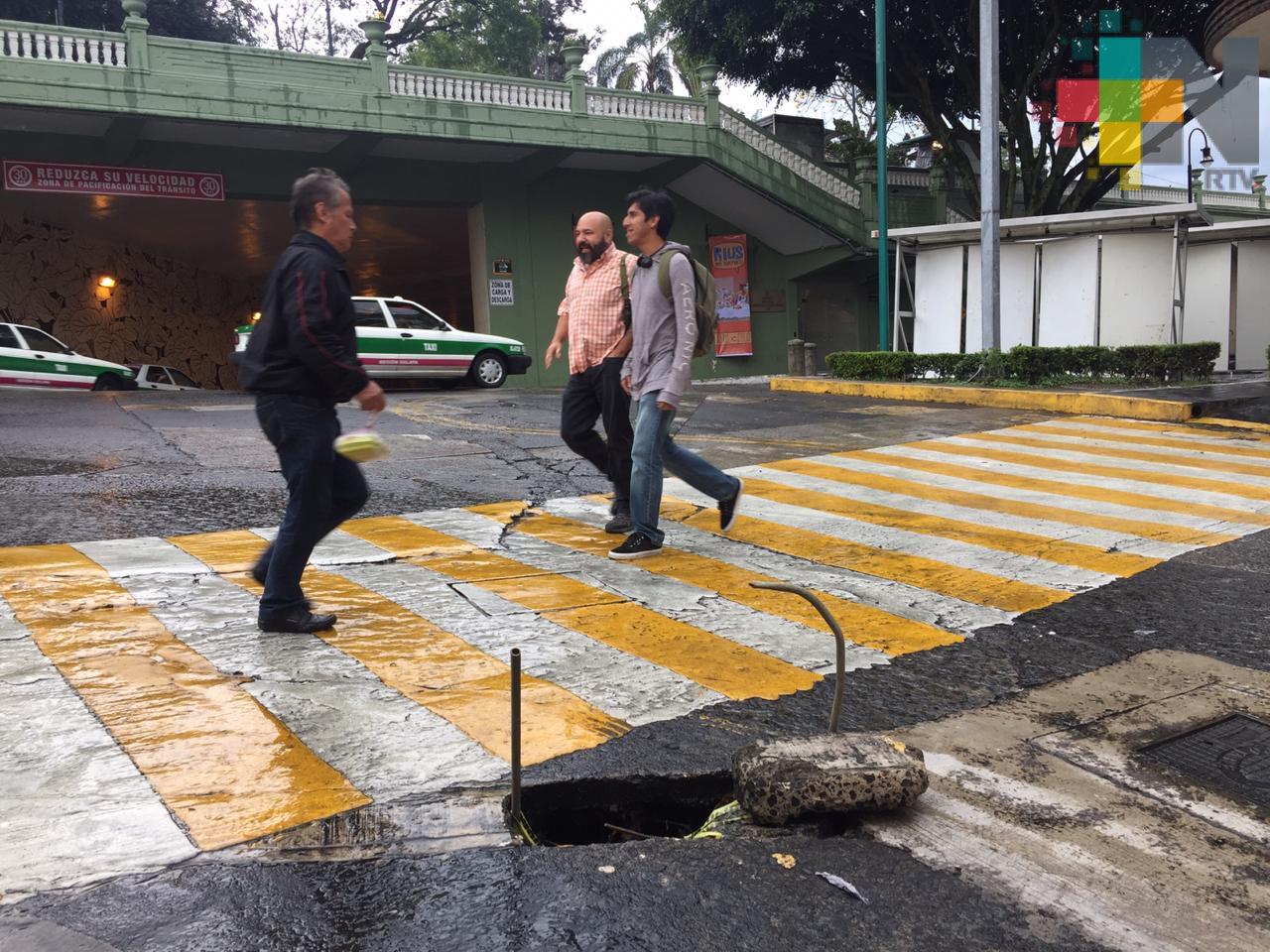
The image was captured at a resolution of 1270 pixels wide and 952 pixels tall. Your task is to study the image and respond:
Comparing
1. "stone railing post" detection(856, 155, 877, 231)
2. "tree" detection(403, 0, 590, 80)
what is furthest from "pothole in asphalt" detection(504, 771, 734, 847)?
"tree" detection(403, 0, 590, 80)

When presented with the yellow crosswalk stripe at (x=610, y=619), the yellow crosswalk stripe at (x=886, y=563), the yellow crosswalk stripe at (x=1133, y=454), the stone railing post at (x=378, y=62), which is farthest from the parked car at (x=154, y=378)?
the yellow crosswalk stripe at (x=886, y=563)

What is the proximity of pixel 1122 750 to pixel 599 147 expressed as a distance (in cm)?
2050

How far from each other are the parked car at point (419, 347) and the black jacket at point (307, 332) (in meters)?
13.1

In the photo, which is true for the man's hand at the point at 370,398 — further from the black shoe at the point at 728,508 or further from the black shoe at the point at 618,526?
the black shoe at the point at 728,508

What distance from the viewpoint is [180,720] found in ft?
10.5

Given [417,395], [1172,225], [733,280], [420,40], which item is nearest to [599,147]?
[733,280]

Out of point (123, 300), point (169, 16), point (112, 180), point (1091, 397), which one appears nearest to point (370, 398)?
point (1091, 397)

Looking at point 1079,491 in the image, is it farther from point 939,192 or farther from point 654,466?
point 939,192

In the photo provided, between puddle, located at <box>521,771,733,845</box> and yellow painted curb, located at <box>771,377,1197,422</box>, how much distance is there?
1000cm

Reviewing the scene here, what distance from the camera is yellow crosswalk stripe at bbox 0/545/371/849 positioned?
267cm

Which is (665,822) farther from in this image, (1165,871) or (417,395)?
(417,395)

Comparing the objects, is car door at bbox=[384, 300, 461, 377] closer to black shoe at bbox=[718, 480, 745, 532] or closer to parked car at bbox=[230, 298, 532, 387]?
parked car at bbox=[230, 298, 532, 387]

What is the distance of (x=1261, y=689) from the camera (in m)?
3.54

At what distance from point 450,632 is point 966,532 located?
3.22 metres
